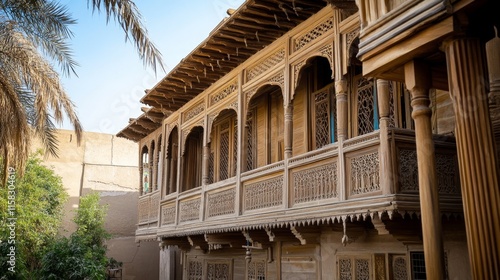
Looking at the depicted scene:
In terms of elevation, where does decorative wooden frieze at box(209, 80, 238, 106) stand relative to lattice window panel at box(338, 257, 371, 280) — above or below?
above

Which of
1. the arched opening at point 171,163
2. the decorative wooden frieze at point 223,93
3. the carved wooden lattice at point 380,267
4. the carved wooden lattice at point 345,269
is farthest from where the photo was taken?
the arched opening at point 171,163

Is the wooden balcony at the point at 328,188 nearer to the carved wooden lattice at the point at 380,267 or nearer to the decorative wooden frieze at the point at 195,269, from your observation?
the carved wooden lattice at the point at 380,267

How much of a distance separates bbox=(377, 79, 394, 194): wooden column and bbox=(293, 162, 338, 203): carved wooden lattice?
1.09 metres

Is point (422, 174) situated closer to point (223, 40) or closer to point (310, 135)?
point (310, 135)

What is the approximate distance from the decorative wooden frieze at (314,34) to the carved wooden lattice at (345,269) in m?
3.80

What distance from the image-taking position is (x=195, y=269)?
14.7 m

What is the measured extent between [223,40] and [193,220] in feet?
14.3

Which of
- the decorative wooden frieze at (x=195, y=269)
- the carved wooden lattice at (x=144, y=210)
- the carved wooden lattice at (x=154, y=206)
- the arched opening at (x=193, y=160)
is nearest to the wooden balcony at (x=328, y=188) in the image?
the decorative wooden frieze at (x=195, y=269)

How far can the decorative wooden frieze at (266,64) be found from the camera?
9278 millimetres

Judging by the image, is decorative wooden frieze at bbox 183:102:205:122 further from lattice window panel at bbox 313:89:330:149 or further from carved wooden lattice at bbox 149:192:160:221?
lattice window panel at bbox 313:89:330:149

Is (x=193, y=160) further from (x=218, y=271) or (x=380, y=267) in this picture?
(x=380, y=267)

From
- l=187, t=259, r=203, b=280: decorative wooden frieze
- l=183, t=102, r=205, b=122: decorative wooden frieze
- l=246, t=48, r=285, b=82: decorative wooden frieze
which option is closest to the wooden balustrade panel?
l=246, t=48, r=285, b=82: decorative wooden frieze

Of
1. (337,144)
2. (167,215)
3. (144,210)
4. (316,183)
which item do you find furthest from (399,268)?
(144,210)

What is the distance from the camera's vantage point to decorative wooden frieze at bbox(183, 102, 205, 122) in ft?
40.5
